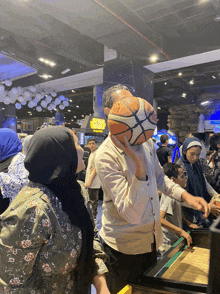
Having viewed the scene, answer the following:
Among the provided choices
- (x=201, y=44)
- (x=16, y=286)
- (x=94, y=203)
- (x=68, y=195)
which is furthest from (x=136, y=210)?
(x=201, y=44)

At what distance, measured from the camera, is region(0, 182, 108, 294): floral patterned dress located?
2.60 ft

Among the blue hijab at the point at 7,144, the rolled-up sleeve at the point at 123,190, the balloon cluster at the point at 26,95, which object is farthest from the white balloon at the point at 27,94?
the rolled-up sleeve at the point at 123,190

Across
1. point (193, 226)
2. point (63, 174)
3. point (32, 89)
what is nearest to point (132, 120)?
point (63, 174)

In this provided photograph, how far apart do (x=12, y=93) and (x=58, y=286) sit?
351 inches

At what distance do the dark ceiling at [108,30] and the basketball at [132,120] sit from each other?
11.5 ft

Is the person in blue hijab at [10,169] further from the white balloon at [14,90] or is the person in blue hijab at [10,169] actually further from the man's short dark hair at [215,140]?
the white balloon at [14,90]

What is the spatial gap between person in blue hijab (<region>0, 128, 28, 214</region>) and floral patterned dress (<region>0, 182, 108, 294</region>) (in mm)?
1129

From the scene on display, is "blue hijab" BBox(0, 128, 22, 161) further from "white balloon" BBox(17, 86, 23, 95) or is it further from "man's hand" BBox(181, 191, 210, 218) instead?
"white balloon" BBox(17, 86, 23, 95)

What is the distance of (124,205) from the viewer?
1.00 m

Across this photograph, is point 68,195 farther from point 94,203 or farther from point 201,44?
point 201,44

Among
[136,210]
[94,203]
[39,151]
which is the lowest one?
[94,203]

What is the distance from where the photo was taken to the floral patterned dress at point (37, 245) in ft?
2.60

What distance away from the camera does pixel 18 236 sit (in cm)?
79

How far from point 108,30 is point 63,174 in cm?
424
